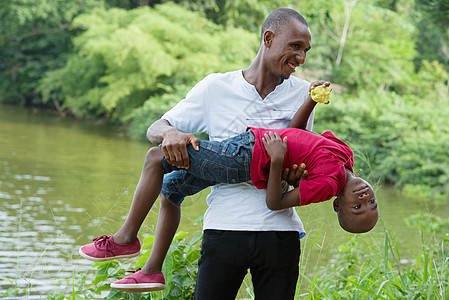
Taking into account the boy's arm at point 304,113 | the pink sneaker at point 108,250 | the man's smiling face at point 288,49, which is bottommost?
the pink sneaker at point 108,250

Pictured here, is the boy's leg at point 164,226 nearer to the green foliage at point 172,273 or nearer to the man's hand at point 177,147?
the man's hand at point 177,147

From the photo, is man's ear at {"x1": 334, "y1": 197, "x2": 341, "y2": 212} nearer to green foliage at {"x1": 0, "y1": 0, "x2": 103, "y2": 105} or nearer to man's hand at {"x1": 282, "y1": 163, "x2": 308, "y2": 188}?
man's hand at {"x1": 282, "y1": 163, "x2": 308, "y2": 188}

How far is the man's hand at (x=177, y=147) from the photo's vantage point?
216 cm

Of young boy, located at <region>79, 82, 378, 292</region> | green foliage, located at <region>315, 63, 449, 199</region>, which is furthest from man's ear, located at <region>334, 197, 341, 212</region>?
green foliage, located at <region>315, 63, 449, 199</region>

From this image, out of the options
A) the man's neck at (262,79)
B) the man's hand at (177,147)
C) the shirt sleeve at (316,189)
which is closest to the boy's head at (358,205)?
the shirt sleeve at (316,189)

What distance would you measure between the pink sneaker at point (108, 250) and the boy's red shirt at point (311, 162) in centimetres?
55

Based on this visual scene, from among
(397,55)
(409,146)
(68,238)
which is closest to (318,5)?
(397,55)

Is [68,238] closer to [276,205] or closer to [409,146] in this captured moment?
[276,205]

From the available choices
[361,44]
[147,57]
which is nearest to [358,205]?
[147,57]

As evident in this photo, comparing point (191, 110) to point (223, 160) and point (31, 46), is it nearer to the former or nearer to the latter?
point (223, 160)

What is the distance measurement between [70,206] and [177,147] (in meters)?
7.11

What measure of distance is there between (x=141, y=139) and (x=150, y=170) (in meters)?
15.9

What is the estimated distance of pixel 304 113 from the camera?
2.30 meters

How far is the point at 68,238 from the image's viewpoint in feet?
22.4
